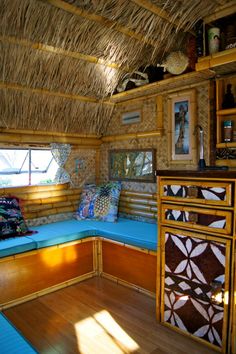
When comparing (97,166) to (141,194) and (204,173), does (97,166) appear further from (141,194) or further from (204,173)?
(204,173)

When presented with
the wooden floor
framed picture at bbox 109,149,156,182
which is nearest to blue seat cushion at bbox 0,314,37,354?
the wooden floor

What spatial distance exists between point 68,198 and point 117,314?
1.79 meters

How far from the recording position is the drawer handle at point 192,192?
6.72ft

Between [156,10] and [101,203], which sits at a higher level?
[156,10]

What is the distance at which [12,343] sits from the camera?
4.74 ft

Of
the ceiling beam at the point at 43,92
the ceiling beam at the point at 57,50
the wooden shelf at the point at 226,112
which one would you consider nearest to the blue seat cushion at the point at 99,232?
the wooden shelf at the point at 226,112

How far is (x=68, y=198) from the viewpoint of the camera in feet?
12.7

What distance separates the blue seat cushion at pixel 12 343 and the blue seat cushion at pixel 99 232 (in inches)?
47.6

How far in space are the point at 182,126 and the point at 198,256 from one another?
4.93ft

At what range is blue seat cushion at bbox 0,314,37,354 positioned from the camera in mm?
1376

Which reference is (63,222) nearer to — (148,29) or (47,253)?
(47,253)

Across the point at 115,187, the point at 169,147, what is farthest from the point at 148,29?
the point at 115,187

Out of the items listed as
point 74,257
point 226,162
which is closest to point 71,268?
point 74,257

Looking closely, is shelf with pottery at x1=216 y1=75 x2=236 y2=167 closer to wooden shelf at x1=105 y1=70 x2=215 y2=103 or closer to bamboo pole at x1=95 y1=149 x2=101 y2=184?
wooden shelf at x1=105 y1=70 x2=215 y2=103
